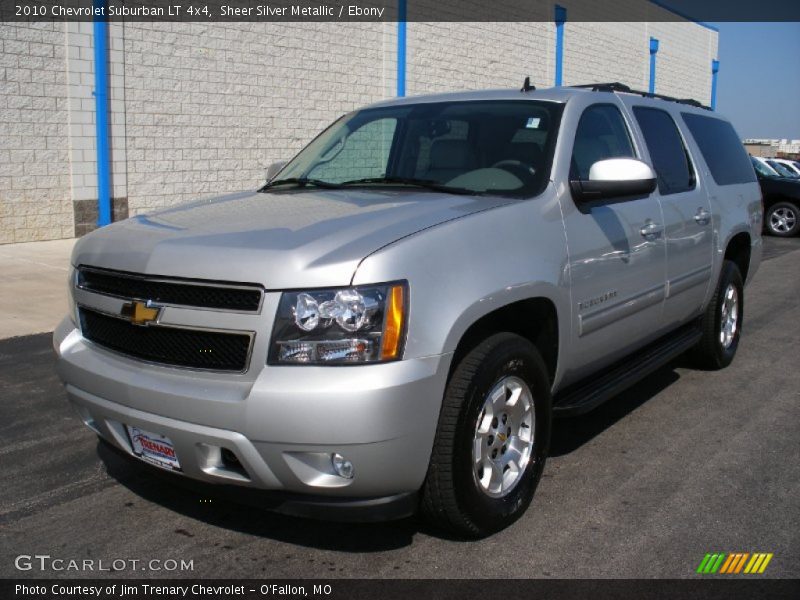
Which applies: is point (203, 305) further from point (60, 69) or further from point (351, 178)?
point (60, 69)

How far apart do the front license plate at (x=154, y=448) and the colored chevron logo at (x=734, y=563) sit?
2.12 metres

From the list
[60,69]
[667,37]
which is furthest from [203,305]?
[667,37]

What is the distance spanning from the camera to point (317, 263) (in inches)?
120

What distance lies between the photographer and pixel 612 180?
4.04m

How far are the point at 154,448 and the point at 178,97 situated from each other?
11.7 m

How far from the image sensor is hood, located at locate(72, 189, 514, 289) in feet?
10.1

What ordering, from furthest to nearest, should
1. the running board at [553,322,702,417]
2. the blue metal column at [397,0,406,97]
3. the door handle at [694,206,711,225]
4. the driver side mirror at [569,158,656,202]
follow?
the blue metal column at [397,0,406,97]
the door handle at [694,206,711,225]
the running board at [553,322,702,417]
the driver side mirror at [569,158,656,202]

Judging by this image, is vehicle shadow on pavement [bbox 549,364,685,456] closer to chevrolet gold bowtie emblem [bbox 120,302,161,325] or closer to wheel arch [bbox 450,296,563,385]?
wheel arch [bbox 450,296,563,385]

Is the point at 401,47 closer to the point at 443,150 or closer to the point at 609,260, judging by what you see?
the point at 443,150

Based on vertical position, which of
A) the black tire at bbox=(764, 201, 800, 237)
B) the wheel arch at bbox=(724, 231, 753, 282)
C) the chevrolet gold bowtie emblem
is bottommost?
the black tire at bbox=(764, 201, 800, 237)

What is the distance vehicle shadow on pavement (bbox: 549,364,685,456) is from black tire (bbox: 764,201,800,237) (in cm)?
1318

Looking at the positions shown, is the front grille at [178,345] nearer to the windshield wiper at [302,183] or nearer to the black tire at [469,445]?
the black tire at [469,445]
